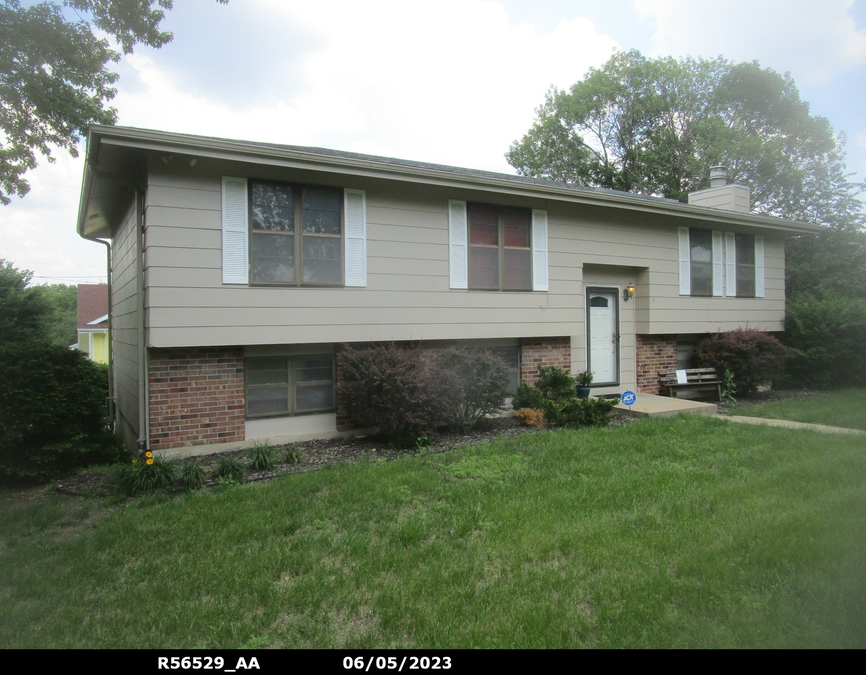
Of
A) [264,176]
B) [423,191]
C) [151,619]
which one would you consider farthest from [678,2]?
[151,619]

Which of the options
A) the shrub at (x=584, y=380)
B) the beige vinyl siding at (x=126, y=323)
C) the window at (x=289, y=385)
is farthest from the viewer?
the shrub at (x=584, y=380)

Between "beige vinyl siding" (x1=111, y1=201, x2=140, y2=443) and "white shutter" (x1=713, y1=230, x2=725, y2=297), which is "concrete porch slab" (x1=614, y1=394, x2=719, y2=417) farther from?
"beige vinyl siding" (x1=111, y1=201, x2=140, y2=443)

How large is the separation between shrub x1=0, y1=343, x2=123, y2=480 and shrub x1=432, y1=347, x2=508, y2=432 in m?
4.23

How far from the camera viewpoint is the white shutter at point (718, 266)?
11.7m

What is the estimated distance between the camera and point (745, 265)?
12133mm

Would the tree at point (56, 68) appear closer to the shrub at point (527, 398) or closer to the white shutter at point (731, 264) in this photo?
the shrub at point (527, 398)

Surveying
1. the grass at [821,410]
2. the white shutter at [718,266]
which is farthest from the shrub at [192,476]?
the white shutter at [718,266]

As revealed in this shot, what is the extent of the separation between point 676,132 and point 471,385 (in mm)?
24673

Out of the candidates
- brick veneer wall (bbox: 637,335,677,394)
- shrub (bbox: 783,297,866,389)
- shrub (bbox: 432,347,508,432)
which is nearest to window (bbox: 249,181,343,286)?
shrub (bbox: 432,347,508,432)

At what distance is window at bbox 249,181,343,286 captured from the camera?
7062 millimetres

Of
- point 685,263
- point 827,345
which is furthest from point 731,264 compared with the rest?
point 827,345

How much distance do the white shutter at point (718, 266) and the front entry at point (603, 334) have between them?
101 inches
